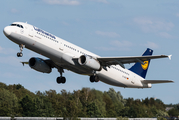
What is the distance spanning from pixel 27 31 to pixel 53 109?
68.2 metres

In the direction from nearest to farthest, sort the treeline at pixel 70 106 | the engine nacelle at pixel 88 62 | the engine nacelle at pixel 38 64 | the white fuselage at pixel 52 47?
the white fuselage at pixel 52 47 < the engine nacelle at pixel 88 62 < the engine nacelle at pixel 38 64 < the treeline at pixel 70 106

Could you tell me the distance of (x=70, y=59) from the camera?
3731 cm

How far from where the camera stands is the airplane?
35.1m

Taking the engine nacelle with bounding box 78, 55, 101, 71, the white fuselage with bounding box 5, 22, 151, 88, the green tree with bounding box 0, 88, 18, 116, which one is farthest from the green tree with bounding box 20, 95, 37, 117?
the engine nacelle with bounding box 78, 55, 101, 71

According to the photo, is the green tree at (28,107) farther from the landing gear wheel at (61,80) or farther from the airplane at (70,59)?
the airplane at (70,59)

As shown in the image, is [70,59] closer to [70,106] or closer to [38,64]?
[38,64]

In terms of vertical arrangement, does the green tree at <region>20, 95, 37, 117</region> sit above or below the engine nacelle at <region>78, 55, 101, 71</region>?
below

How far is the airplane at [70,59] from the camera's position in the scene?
3512 cm

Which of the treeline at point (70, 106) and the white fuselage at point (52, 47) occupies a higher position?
the white fuselage at point (52, 47)

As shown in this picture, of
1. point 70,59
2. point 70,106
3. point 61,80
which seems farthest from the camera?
point 70,106

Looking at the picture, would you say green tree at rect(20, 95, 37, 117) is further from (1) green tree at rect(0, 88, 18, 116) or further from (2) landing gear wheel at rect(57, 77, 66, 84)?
(2) landing gear wheel at rect(57, 77, 66, 84)

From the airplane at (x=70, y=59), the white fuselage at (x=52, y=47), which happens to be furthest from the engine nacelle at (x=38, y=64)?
the white fuselage at (x=52, y=47)

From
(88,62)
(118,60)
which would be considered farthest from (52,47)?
(118,60)

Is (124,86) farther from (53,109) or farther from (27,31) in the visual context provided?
(53,109)
